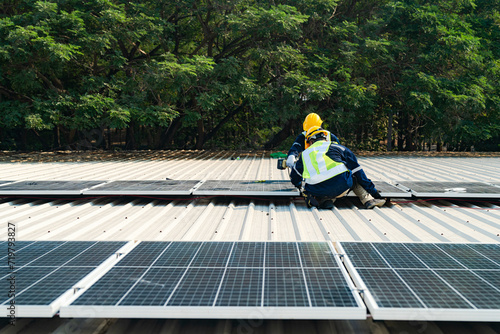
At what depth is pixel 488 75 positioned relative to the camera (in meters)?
16.7

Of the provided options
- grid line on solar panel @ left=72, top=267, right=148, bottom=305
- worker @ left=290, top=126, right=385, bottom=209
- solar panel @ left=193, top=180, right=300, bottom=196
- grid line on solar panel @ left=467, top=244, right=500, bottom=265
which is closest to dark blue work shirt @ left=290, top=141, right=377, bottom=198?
worker @ left=290, top=126, right=385, bottom=209

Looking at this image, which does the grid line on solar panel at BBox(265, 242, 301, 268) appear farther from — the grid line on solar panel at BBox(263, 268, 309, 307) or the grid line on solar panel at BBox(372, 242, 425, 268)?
the grid line on solar panel at BBox(372, 242, 425, 268)

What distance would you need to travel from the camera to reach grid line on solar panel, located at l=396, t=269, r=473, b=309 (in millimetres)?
2592

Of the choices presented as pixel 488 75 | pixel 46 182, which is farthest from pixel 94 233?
pixel 488 75

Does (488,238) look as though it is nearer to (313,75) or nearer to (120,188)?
(120,188)

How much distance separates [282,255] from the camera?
3537 millimetres

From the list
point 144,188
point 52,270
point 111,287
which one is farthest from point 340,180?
point 52,270

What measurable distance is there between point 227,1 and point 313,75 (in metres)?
5.21

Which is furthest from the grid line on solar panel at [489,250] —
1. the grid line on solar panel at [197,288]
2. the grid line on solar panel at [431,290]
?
the grid line on solar panel at [197,288]

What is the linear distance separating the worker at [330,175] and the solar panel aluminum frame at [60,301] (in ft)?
12.2

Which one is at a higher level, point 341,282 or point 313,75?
point 313,75

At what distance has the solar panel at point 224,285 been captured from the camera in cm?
255

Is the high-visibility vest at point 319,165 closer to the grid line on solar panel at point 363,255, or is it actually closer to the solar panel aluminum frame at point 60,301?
the grid line on solar panel at point 363,255

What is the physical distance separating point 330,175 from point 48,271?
4.29 m
